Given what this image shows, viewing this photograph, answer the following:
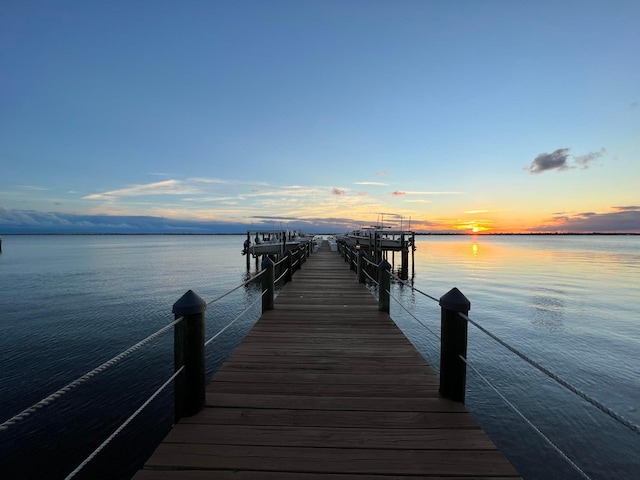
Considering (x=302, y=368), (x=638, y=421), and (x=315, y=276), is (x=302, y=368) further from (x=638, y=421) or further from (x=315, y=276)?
(x=315, y=276)

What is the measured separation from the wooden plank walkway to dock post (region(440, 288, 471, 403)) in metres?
0.18

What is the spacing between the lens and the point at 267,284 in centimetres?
777

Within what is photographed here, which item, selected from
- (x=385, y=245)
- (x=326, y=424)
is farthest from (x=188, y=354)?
(x=385, y=245)

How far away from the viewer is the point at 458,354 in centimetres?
367

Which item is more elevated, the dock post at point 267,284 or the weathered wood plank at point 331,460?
the dock post at point 267,284

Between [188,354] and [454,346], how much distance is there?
2.93 metres

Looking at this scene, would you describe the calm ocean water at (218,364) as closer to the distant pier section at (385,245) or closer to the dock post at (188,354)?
the dock post at (188,354)

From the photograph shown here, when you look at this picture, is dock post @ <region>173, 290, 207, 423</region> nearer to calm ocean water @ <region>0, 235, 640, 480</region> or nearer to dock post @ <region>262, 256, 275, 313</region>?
calm ocean water @ <region>0, 235, 640, 480</region>

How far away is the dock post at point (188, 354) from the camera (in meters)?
3.31

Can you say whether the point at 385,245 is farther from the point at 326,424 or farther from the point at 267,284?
the point at 326,424

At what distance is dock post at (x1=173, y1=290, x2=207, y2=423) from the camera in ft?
10.8

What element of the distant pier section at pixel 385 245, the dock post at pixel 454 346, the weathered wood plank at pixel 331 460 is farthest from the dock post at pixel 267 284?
the distant pier section at pixel 385 245

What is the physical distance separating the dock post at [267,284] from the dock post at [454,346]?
4596mm

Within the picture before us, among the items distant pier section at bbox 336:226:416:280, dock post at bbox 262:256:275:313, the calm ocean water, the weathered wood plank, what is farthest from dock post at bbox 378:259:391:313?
distant pier section at bbox 336:226:416:280
